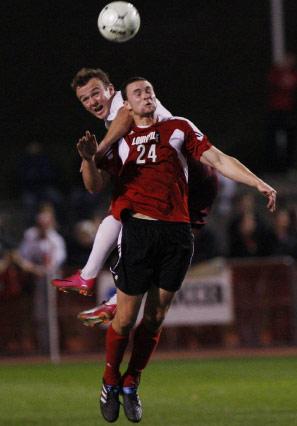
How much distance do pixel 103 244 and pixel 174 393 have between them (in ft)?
9.61

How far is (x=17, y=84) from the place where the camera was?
25406mm

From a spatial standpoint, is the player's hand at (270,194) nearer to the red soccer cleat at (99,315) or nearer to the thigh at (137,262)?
the thigh at (137,262)

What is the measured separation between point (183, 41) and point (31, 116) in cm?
382

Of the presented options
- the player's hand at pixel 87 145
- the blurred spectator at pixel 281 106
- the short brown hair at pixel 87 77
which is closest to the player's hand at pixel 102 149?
the player's hand at pixel 87 145

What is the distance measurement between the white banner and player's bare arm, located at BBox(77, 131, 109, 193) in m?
6.67

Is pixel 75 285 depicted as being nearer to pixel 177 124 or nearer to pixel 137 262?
pixel 137 262

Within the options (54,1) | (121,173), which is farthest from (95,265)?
(54,1)

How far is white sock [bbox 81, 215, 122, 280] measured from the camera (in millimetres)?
8977

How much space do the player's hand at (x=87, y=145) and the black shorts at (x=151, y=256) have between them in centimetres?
65

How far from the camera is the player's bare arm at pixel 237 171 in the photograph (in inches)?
315

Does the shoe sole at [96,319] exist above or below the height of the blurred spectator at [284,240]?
below

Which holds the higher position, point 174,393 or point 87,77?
point 87,77

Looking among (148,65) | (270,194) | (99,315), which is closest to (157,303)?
(99,315)

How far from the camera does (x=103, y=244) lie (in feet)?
29.6
